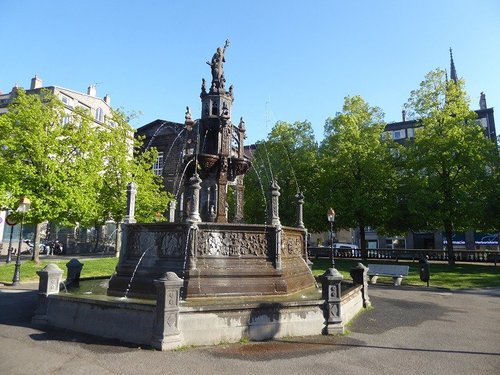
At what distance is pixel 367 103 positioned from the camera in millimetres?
34062

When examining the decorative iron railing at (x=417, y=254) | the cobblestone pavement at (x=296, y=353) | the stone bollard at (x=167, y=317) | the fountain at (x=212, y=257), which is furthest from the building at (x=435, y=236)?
the stone bollard at (x=167, y=317)

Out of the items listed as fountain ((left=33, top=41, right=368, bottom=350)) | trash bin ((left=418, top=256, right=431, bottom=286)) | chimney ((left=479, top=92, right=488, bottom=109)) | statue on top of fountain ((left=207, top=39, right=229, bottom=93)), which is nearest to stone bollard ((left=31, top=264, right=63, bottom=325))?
fountain ((left=33, top=41, right=368, bottom=350))

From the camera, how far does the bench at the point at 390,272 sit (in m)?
19.4

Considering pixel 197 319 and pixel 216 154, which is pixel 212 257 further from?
pixel 216 154

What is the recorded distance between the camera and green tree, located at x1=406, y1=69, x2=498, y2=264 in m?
27.0

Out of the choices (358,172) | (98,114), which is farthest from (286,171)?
(98,114)

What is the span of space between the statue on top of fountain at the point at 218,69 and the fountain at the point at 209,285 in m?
1.45

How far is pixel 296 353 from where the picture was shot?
7352mm

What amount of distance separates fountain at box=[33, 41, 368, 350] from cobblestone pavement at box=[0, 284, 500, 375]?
392 mm

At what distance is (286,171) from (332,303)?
2687 cm

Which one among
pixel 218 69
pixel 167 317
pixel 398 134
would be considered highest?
pixel 398 134

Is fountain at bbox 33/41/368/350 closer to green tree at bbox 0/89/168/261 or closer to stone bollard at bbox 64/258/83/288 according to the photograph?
stone bollard at bbox 64/258/83/288

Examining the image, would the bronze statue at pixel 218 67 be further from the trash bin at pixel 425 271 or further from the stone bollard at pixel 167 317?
the trash bin at pixel 425 271

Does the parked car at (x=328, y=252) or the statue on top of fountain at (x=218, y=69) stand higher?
the statue on top of fountain at (x=218, y=69)
